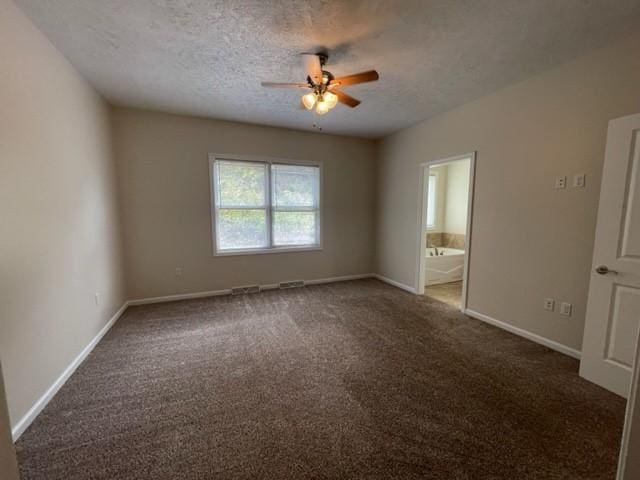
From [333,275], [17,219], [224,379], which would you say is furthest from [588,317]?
[17,219]

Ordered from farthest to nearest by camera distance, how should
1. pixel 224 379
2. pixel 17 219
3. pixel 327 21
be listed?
pixel 224 379, pixel 327 21, pixel 17 219

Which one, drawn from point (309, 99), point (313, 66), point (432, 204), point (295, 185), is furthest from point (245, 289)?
point (432, 204)

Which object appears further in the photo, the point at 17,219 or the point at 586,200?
the point at 586,200

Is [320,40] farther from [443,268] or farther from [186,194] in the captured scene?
[443,268]

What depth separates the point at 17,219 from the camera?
167 cm

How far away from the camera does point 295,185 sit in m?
4.48

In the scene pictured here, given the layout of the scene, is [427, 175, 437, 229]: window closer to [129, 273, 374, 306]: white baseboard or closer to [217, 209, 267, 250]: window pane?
[129, 273, 374, 306]: white baseboard

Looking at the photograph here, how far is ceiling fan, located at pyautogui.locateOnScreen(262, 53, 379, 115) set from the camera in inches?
81.6

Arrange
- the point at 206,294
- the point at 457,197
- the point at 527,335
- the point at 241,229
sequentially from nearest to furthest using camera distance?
the point at 527,335 → the point at 206,294 → the point at 241,229 → the point at 457,197

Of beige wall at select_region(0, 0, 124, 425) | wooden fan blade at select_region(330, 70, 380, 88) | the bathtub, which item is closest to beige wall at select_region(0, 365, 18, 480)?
beige wall at select_region(0, 0, 124, 425)

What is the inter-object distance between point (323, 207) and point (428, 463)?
377 centimetres

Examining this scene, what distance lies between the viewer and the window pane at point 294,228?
443 cm

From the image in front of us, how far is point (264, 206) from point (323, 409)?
3.16m

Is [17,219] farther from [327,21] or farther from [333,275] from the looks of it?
[333,275]
